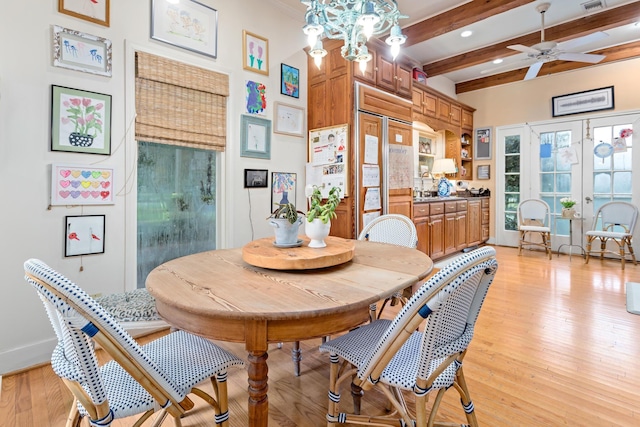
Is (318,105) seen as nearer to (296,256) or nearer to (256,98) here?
(256,98)

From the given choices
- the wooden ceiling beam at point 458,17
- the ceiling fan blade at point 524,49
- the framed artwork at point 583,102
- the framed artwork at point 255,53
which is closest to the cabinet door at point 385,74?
the wooden ceiling beam at point 458,17

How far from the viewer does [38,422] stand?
151cm

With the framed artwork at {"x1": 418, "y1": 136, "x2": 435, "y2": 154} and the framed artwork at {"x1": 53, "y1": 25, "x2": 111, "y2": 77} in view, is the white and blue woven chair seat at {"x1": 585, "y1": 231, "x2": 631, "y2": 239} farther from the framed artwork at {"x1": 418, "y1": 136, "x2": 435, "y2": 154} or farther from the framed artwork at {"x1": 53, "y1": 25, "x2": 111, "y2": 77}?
the framed artwork at {"x1": 53, "y1": 25, "x2": 111, "y2": 77}

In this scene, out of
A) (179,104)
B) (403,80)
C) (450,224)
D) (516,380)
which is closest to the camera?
(516,380)

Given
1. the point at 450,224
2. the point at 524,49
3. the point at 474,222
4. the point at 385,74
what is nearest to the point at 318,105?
the point at 385,74

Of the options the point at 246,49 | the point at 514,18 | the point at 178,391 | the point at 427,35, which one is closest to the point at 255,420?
the point at 178,391

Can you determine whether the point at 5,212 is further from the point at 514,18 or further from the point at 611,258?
the point at 611,258

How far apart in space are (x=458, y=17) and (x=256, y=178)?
277 cm

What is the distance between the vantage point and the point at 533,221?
5.64 meters

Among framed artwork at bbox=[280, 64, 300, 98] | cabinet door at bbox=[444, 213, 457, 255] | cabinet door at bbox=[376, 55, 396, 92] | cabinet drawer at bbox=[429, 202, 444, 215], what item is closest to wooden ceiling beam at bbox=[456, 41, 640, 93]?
cabinet door at bbox=[444, 213, 457, 255]

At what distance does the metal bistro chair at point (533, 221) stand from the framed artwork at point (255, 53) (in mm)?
4679

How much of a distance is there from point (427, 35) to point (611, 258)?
4.39 m

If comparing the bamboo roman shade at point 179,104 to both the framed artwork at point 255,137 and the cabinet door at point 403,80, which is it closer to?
the framed artwork at point 255,137

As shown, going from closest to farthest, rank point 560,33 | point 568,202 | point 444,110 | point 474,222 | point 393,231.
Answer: point 393,231 → point 560,33 → point 568,202 → point 444,110 → point 474,222
